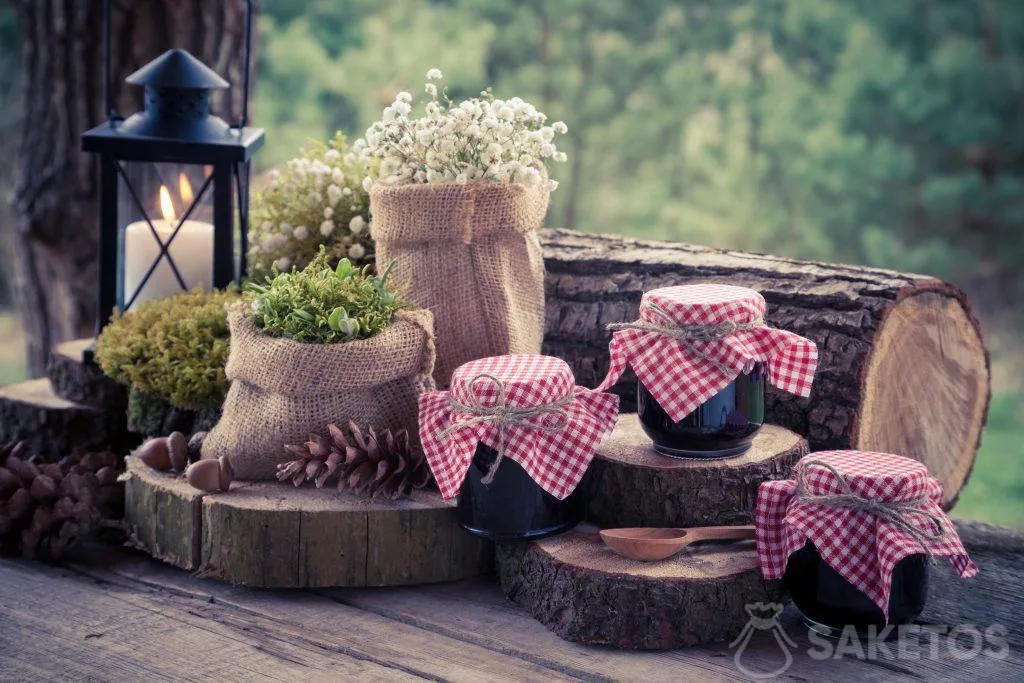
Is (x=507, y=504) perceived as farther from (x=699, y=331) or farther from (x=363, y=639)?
(x=699, y=331)

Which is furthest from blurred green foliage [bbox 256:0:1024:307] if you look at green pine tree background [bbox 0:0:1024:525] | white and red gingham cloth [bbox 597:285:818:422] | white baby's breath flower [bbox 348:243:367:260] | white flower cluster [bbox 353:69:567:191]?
white and red gingham cloth [bbox 597:285:818:422]

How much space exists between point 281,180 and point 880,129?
14.5 ft

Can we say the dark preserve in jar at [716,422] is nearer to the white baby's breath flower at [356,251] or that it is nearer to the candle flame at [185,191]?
the white baby's breath flower at [356,251]

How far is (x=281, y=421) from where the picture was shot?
2.38 metres

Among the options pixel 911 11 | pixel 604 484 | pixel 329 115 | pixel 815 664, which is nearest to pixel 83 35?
pixel 604 484

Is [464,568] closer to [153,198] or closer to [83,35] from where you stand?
[153,198]

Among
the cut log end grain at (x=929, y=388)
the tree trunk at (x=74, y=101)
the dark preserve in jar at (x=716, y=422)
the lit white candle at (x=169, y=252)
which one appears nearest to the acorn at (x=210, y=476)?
the lit white candle at (x=169, y=252)

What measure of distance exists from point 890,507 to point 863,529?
60mm

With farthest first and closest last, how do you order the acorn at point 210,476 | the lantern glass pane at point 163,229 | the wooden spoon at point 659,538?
the lantern glass pane at point 163,229, the acorn at point 210,476, the wooden spoon at point 659,538

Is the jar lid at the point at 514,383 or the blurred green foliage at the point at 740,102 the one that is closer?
the jar lid at the point at 514,383

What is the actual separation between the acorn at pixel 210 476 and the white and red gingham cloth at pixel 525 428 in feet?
1.43

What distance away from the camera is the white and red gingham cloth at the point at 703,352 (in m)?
2.18

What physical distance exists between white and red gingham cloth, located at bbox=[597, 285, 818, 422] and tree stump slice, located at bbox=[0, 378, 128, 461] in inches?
55.4

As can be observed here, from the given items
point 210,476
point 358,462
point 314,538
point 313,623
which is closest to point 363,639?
point 313,623
